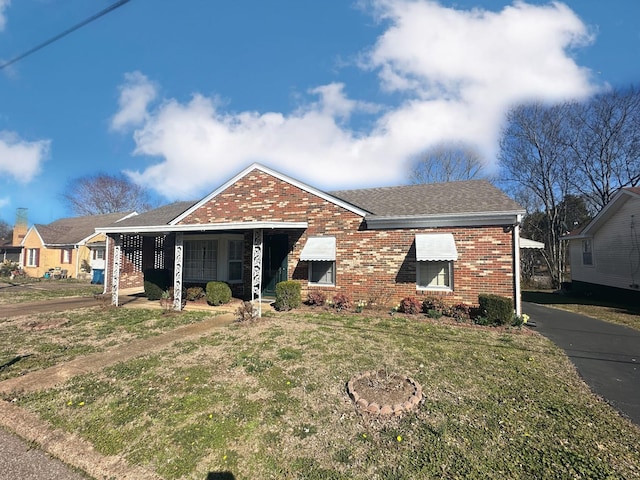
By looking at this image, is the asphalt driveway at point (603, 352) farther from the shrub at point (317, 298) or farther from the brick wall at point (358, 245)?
the shrub at point (317, 298)

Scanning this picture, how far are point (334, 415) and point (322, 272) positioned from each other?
820 centimetres

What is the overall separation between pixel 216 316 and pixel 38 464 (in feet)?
24.1

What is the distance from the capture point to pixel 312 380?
5.28 metres

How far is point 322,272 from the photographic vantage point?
40.5 feet

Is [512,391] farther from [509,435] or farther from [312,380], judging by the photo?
[312,380]

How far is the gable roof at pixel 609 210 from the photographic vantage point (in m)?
15.5

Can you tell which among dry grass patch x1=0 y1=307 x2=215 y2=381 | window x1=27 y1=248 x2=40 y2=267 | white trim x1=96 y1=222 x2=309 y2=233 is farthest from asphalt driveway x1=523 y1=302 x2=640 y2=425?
window x1=27 y1=248 x2=40 y2=267

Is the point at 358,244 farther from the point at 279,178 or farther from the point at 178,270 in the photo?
the point at 178,270

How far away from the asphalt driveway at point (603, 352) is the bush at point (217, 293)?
35.0 ft

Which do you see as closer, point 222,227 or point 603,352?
point 603,352

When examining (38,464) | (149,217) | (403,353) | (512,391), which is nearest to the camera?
(38,464)

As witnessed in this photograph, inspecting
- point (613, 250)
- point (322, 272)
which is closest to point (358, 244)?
point (322, 272)

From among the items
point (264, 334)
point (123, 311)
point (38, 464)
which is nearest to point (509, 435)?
point (38, 464)

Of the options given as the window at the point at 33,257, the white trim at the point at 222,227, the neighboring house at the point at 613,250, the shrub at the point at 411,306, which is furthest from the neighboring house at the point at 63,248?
the neighboring house at the point at 613,250
